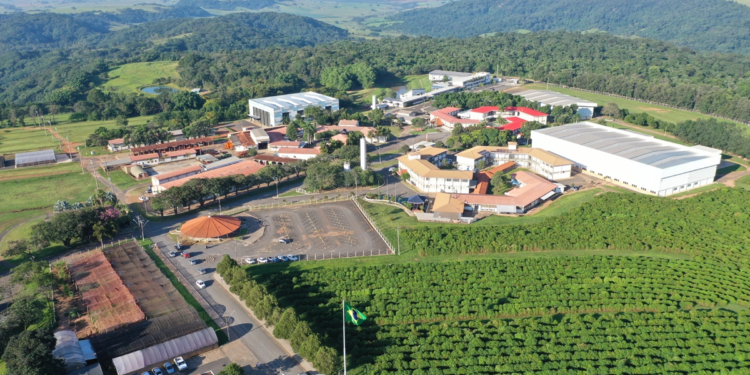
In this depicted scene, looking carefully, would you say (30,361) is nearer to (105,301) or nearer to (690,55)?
(105,301)

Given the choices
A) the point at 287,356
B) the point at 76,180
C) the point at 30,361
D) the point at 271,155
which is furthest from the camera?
the point at 271,155

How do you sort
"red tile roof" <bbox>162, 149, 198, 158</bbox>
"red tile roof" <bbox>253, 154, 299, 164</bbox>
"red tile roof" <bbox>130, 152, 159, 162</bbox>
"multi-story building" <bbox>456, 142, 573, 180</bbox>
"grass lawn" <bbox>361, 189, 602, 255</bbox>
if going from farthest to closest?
"red tile roof" <bbox>162, 149, 198, 158</bbox>
"red tile roof" <bbox>253, 154, 299, 164</bbox>
"red tile roof" <bbox>130, 152, 159, 162</bbox>
"multi-story building" <bbox>456, 142, 573, 180</bbox>
"grass lawn" <bbox>361, 189, 602, 255</bbox>

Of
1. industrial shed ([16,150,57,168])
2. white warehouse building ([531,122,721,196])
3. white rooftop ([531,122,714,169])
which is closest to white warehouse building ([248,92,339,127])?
industrial shed ([16,150,57,168])

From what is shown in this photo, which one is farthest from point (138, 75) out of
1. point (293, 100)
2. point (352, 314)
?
point (352, 314)

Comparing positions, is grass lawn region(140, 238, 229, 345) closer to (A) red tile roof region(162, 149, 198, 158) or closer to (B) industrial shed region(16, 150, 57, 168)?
(A) red tile roof region(162, 149, 198, 158)

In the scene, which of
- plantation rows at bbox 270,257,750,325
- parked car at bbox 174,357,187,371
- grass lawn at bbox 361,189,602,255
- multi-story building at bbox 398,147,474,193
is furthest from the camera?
multi-story building at bbox 398,147,474,193

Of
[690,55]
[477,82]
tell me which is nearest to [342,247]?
[477,82]

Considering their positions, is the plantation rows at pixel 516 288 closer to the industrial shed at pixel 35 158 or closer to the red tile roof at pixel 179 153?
the red tile roof at pixel 179 153
